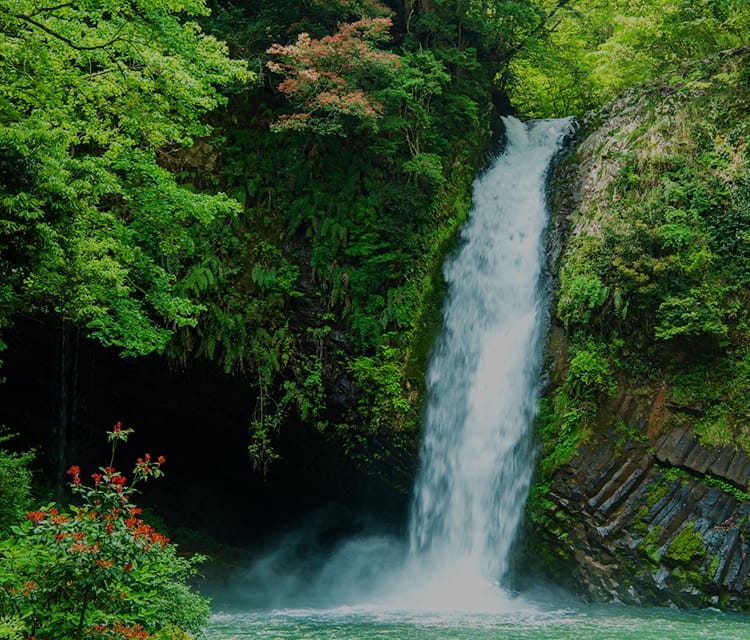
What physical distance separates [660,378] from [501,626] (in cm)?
474

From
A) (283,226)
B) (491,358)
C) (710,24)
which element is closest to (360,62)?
(283,226)

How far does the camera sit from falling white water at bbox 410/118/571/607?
11172 millimetres

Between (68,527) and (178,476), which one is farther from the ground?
(68,527)

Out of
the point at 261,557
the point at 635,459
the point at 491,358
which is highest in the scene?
the point at 491,358

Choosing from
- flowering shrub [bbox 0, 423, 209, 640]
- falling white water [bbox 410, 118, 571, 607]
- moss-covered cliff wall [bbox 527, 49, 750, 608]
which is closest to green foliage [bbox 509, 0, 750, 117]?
moss-covered cliff wall [bbox 527, 49, 750, 608]

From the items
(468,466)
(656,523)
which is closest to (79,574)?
(656,523)

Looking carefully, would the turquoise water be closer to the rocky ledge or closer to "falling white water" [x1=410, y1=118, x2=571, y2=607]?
the rocky ledge

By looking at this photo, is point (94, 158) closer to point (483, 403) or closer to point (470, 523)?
point (483, 403)

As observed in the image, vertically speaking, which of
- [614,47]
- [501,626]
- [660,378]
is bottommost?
[501,626]

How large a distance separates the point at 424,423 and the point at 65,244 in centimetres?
746

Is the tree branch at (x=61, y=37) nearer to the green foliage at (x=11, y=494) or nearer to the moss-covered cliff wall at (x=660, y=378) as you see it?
the green foliage at (x=11, y=494)

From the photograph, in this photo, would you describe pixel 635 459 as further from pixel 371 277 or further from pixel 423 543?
pixel 371 277

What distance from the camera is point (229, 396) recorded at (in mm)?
12641

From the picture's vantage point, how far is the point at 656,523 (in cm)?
963
